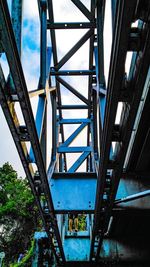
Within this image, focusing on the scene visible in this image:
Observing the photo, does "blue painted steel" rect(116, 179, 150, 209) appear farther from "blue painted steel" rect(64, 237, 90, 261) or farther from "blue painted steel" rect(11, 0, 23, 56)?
"blue painted steel" rect(11, 0, 23, 56)

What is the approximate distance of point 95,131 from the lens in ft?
17.5

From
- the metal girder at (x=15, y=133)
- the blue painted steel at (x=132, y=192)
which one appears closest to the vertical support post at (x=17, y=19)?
the metal girder at (x=15, y=133)

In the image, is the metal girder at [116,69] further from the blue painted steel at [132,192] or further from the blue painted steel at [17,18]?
the blue painted steel at [132,192]

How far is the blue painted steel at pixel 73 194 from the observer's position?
3908 millimetres

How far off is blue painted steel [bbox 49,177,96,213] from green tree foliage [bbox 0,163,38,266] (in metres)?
15.8

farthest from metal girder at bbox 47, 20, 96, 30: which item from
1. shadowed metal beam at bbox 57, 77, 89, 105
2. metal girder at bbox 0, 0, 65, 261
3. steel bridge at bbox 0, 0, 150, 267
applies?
metal girder at bbox 0, 0, 65, 261

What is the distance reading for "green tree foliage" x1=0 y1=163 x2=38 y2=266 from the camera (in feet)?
61.2

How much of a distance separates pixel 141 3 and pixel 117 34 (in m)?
0.19

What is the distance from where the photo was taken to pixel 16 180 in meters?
24.0

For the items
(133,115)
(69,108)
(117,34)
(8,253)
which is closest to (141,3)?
(117,34)

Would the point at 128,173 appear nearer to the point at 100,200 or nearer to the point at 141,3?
the point at 100,200

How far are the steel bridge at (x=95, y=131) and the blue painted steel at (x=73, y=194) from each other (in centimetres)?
1

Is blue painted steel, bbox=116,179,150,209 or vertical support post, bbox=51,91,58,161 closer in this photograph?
blue painted steel, bbox=116,179,150,209

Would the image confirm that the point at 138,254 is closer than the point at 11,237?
Yes
